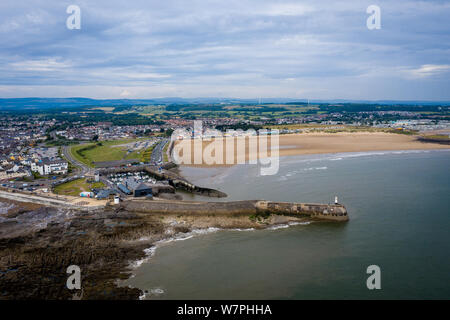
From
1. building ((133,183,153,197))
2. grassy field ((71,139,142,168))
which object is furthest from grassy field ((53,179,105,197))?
grassy field ((71,139,142,168))

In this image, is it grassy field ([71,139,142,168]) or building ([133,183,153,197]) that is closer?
building ([133,183,153,197])

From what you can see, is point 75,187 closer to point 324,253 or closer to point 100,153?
point 100,153

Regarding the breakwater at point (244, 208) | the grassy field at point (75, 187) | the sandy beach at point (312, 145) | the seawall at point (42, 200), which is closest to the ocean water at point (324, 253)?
the breakwater at point (244, 208)

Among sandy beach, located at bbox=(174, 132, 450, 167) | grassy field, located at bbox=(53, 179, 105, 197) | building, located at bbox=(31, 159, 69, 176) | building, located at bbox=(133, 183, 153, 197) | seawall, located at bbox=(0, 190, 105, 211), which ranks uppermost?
sandy beach, located at bbox=(174, 132, 450, 167)

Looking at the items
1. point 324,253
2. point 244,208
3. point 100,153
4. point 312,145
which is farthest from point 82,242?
point 312,145

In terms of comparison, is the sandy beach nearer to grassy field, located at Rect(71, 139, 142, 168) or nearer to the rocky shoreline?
grassy field, located at Rect(71, 139, 142, 168)

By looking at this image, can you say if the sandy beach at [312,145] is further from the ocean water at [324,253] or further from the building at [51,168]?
the ocean water at [324,253]
